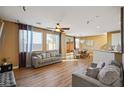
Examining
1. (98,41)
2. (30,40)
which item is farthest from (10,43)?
(98,41)

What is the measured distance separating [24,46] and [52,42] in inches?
96.9

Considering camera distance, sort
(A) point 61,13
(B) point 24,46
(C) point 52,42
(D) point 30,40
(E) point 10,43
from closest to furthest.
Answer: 1. (A) point 61,13
2. (E) point 10,43
3. (B) point 24,46
4. (D) point 30,40
5. (C) point 52,42

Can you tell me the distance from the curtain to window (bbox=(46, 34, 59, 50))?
175 centimetres

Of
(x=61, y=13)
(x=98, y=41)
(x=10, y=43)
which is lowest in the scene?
(x=10, y=43)

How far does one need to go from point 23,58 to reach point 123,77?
499 cm

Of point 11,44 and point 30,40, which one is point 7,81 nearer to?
point 11,44

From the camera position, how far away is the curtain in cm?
608

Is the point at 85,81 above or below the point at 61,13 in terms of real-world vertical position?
below

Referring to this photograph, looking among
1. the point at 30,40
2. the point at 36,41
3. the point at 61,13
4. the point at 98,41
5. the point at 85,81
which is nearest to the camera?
the point at 85,81

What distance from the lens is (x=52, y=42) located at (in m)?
8.37

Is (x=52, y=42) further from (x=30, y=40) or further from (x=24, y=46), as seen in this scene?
(x=24, y=46)

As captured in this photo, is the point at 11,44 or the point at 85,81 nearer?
the point at 85,81
